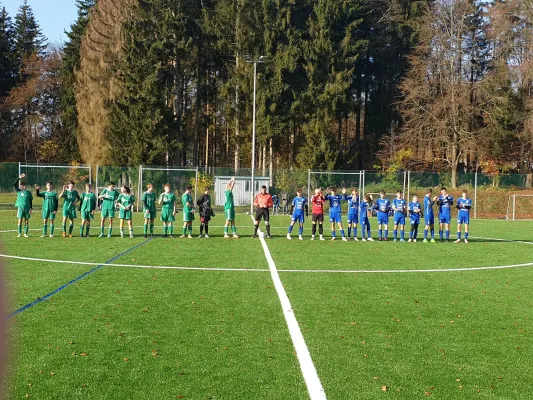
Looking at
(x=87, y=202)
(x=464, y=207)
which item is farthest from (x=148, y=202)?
(x=464, y=207)

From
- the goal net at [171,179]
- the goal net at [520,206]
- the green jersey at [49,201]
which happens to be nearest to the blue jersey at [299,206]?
the green jersey at [49,201]

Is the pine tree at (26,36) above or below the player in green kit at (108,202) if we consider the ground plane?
above

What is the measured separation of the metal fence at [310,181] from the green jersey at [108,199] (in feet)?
62.5

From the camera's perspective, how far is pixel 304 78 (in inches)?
2083

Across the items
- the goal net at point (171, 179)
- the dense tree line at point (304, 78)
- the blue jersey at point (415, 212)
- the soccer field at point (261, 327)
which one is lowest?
the soccer field at point (261, 327)

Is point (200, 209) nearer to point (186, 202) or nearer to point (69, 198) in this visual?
point (186, 202)

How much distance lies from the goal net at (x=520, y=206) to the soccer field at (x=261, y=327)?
1060 inches

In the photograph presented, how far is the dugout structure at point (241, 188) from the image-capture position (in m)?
40.8

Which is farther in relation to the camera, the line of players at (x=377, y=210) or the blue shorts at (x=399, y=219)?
the blue shorts at (x=399, y=219)

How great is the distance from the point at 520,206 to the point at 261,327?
37085mm

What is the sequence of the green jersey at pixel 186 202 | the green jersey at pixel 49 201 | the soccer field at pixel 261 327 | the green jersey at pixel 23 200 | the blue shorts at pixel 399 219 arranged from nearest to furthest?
the soccer field at pixel 261 327 < the green jersey at pixel 23 200 < the green jersey at pixel 49 201 < the green jersey at pixel 186 202 < the blue shorts at pixel 399 219

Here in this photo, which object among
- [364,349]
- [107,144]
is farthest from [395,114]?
[364,349]

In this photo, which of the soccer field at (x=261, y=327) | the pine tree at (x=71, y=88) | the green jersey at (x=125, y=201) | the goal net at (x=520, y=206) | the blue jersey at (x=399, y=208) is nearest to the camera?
the soccer field at (x=261, y=327)

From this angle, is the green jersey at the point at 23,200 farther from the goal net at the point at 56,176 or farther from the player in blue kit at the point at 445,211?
the goal net at the point at 56,176
